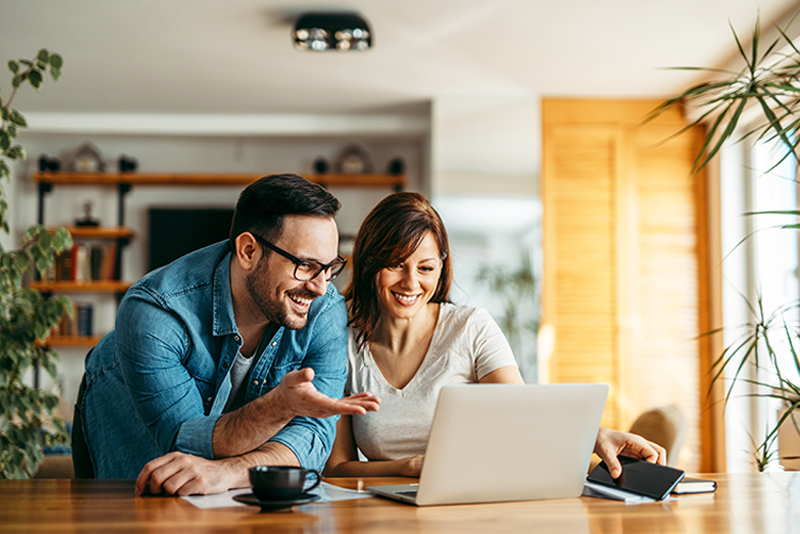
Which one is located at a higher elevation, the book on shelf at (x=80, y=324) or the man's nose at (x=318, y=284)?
the man's nose at (x=318, y=284)

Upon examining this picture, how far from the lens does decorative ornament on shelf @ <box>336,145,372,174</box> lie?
5.33 m

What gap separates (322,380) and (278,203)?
1.34 feet

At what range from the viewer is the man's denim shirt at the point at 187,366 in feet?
4.65

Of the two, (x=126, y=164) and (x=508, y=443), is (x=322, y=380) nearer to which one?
(x=508, y=443)

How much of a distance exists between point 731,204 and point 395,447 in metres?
3.50

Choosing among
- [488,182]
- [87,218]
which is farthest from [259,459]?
[87,218]

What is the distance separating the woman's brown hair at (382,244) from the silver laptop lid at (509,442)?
0.70 m

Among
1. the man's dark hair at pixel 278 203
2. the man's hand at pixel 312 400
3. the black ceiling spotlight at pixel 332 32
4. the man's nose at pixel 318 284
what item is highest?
the black ceiling spotlight at pixel 332 32

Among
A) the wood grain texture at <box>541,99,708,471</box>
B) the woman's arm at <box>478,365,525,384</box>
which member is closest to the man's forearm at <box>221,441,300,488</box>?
the woman's arm at <box>478,365,525,384</box>

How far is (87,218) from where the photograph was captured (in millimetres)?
5277

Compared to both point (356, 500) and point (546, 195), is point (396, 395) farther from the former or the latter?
point (546, 195)

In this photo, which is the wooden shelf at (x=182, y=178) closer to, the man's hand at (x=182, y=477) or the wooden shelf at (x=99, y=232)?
the wooden shelf at (x=99, y=232)

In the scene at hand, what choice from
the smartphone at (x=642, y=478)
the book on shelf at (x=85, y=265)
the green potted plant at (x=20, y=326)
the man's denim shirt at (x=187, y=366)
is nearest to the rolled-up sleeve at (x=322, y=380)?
the man's denim shirt at (x=187, y=366)

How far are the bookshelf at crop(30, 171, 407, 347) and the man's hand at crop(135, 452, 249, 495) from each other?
13.2ft
